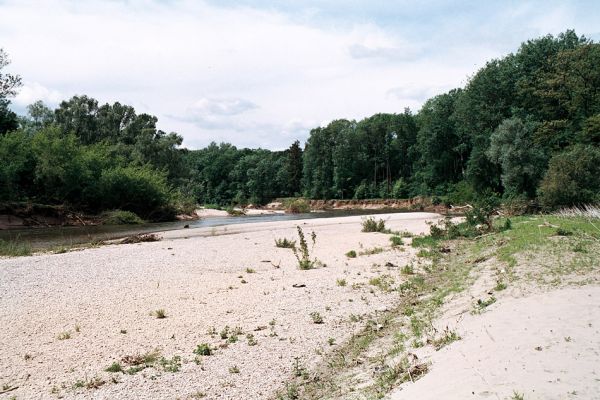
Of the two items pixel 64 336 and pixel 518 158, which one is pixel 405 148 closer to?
pixel 518 158

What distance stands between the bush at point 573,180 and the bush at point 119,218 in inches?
1617

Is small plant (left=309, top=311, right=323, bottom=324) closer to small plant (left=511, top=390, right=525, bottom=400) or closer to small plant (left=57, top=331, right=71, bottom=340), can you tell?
small plant (left=57, top=331, right=71, bottom=340)

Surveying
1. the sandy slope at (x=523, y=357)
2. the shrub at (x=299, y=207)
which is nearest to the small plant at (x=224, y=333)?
the sandy slope at (x=523, y=357)

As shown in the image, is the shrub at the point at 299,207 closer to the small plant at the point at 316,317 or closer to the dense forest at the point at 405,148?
the dense forest at the point at 405,148

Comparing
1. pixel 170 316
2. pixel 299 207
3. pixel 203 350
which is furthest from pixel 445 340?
pixel 299 207

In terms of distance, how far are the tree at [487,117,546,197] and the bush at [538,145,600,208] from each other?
11766 mm

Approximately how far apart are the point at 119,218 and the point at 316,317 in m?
40.1

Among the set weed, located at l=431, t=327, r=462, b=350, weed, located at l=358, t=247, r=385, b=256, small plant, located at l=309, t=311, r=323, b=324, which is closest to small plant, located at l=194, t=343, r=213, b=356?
small plant, located at l=309, t=311, r=323, b=324

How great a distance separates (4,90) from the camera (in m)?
51.8

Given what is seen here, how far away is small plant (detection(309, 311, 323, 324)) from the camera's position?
1015 centimetres

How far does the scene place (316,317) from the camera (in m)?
10.4

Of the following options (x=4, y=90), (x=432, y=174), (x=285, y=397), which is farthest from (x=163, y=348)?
(x=432, y=174)

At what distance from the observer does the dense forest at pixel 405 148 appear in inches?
1756

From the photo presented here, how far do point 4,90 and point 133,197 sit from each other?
20.7 meters
